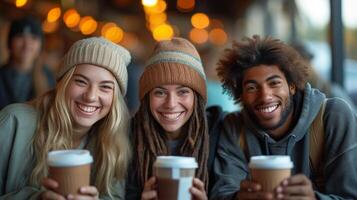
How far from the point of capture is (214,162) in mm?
2592

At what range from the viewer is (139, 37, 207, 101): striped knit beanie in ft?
8.45

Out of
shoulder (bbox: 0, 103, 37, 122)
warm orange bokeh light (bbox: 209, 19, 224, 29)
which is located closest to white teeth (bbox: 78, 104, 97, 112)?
shoulder (bbox: 0, 103, 37, 122)

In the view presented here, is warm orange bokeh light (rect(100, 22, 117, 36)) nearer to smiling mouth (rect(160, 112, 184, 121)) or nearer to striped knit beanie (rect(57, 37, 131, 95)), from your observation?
striped knit beanie (rect(57, 37, 131, 95))

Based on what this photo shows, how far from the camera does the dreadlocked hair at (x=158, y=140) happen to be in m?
2.54

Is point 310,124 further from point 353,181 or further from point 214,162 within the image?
point 214,162

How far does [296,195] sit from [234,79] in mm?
847

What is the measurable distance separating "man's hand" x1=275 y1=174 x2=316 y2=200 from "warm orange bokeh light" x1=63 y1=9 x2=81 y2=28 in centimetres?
672

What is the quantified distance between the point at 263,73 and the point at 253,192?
2.45 feet

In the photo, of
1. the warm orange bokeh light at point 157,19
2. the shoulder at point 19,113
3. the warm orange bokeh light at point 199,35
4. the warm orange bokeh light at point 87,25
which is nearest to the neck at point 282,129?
the shoulder at point 19,113

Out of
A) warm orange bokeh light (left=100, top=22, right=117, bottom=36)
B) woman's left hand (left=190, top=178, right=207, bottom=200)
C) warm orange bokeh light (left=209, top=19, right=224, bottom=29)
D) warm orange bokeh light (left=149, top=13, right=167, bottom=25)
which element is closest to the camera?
woman's left hand (left=190, top=178, right=207, bottom=200)

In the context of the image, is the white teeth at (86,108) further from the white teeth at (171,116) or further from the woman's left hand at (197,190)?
the woman's left hand at (197,190)

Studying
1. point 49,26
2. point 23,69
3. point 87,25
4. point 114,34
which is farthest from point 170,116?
point 114,34

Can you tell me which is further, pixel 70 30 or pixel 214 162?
pixel 70 30

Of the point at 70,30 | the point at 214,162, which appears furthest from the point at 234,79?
the point at 70,30
